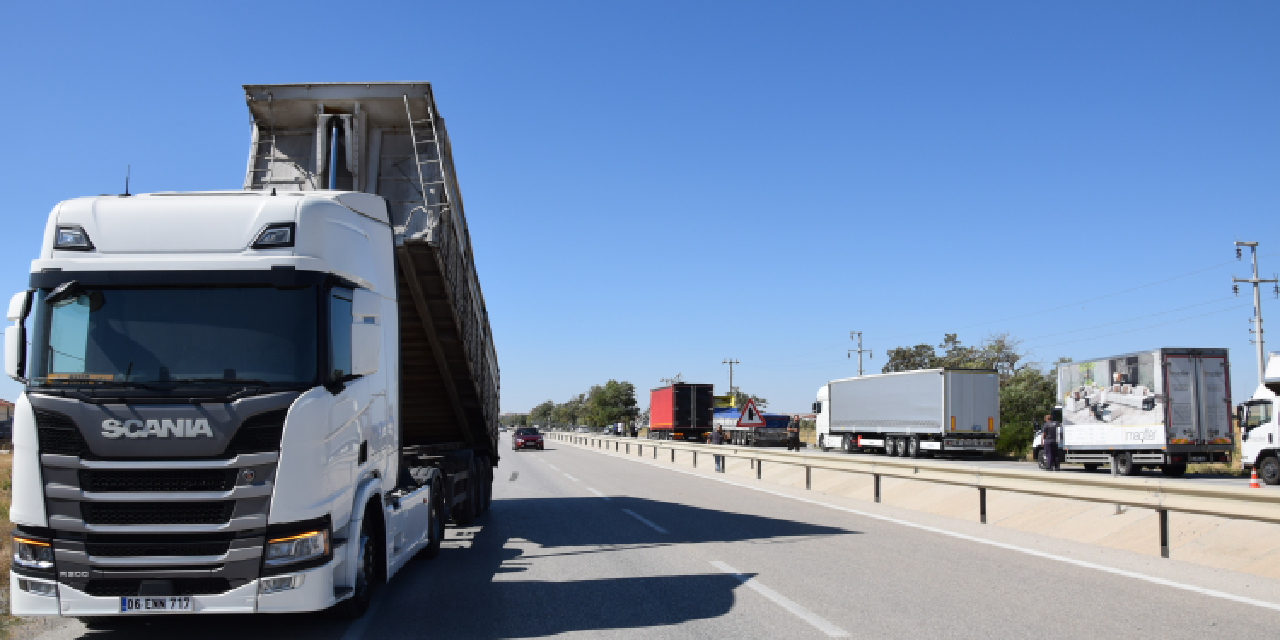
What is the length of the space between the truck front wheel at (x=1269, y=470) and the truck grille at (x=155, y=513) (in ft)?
72.0

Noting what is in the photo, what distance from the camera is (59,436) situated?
211 inches

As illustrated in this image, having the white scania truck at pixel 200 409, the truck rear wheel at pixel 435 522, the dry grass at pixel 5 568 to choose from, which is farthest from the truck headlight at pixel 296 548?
the truck rear wheel at pixel 435 522

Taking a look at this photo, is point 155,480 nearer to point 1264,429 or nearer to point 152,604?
point 152,604

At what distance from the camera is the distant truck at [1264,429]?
63.1 ft

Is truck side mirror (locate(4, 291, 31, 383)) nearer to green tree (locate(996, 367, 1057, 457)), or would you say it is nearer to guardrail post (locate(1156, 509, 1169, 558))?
guardrail post (locate(1156, 509, 1169, 558))

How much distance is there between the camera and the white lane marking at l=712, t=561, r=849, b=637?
19.5 ft

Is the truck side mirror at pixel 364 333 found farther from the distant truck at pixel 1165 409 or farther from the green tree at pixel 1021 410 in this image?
the green tree at pixel 1021 410

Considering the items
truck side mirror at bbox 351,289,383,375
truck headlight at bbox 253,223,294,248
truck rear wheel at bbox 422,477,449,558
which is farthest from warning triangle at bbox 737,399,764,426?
truck headlight at bbox 253,223,294,248

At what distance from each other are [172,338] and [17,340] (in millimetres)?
993

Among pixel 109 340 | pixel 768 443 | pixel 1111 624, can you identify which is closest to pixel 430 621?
pixel 109 340

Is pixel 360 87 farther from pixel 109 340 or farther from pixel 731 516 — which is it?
pixel 731 516

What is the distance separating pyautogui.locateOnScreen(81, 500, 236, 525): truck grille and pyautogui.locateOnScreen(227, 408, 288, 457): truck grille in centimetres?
34

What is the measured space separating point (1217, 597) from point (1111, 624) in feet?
5.11

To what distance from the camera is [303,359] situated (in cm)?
581
